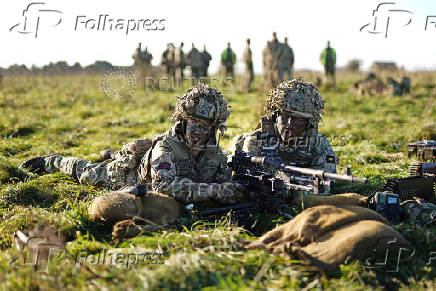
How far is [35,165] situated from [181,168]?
348 cm

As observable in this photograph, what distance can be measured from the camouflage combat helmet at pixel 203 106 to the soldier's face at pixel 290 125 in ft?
3.15

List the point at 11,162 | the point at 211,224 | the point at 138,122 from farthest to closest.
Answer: the point at 138,122 → the point at 11,162 → the point at 211,224

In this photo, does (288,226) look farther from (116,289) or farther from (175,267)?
(116,289)

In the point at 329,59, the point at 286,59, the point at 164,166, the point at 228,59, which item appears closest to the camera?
the point at 164,166

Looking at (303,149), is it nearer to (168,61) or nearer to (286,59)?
(286,59)

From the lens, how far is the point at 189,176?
18.0 feet

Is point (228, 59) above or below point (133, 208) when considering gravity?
above

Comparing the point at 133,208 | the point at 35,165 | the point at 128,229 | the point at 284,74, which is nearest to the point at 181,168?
the point at 133,208

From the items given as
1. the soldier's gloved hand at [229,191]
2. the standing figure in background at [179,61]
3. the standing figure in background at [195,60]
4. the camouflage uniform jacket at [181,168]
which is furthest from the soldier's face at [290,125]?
the standing figure in background at [179,61]

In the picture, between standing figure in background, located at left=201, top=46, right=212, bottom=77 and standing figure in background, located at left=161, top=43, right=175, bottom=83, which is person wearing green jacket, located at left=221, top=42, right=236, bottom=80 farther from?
standing figure in background, located at left=161, top=43, right=175, bottom=83

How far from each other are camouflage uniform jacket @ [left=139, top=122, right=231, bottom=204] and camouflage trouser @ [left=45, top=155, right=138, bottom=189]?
34 centimetres

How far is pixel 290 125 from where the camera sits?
19.0 ft

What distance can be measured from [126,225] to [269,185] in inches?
64.8

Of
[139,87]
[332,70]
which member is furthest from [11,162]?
[332,70]
